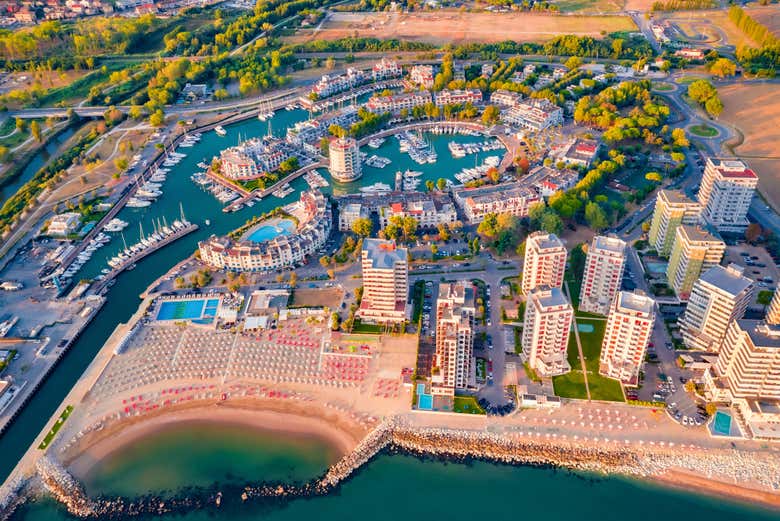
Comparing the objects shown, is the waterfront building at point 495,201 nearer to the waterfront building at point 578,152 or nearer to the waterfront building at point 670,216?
the waterfront building at point 578,152

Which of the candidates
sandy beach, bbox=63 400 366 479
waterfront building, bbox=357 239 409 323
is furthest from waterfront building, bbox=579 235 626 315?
sandy beach, bbox=63 400 366 479

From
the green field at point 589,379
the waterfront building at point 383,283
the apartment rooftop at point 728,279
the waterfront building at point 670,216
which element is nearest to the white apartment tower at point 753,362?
the apartment rooftop at point 728,279

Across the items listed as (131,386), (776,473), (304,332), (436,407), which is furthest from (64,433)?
(776,473)

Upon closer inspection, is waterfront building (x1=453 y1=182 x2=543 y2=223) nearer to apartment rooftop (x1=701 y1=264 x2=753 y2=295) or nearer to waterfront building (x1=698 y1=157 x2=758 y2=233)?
waterfront building (x1=698 y1=157 x2=758 y2=233)

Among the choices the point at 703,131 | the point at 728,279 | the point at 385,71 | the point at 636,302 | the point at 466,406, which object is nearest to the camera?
the point at 466,406

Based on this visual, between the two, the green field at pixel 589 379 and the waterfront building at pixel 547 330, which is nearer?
the waterfront building at pixel 547 330

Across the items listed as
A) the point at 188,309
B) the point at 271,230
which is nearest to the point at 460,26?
the point at 271,230

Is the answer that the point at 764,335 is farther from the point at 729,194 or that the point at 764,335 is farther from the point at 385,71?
the point at 385,71
